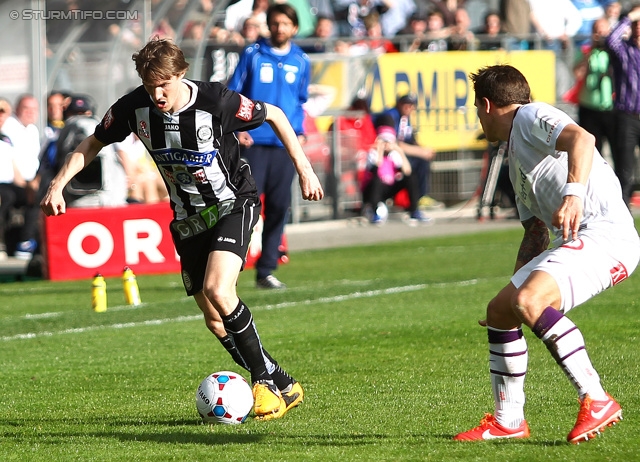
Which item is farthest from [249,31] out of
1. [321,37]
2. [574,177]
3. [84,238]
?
[574,177]

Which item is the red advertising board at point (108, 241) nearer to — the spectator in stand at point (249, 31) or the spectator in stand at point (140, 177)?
the spectator in stand at point (140, 177)

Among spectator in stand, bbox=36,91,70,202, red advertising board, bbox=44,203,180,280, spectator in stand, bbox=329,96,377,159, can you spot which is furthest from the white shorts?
spectator in stand, bbox=329,96,377,159

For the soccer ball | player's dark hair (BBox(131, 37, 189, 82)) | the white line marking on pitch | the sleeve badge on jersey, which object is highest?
player's dark hair (BBox(131, 37, 189, 82))

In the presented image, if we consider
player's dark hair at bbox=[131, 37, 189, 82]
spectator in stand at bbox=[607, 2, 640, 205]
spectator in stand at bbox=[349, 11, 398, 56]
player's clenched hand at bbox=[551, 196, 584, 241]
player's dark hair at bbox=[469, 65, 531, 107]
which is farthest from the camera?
spectator in stand at bbox=[349, 11, 398, 56]

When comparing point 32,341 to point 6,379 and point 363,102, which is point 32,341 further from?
point 363,102

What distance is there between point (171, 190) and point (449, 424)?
202 cm

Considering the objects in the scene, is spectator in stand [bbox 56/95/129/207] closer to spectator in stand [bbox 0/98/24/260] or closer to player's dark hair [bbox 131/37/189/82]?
spectator in stand [bbox 0/98/24/260]

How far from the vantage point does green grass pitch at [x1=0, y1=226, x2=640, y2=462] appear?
18.6 feet

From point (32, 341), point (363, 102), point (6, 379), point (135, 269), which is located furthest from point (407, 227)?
point (6, 379)

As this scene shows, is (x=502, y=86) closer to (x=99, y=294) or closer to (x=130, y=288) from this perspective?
(x=99, y=294)

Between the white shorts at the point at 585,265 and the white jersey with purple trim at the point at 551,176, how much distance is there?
0.22 ft

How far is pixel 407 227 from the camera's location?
18.4 metres

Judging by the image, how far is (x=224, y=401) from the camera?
6207 mm

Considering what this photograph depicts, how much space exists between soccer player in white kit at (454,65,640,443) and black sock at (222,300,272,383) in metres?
Result: 1.31
